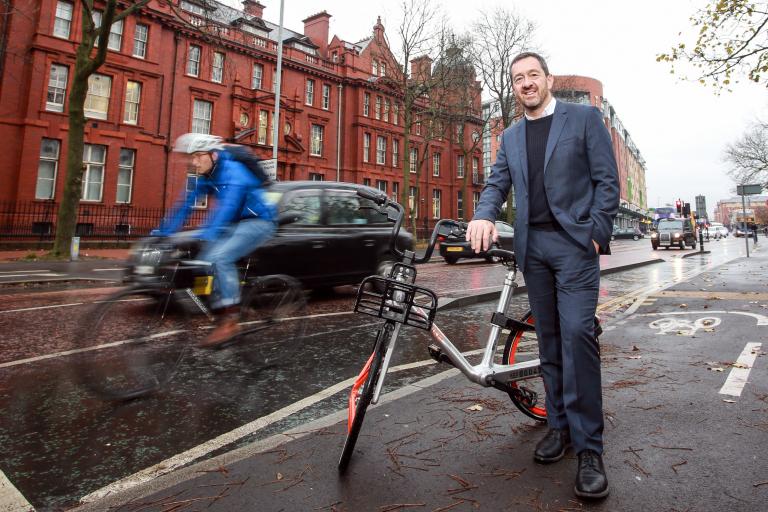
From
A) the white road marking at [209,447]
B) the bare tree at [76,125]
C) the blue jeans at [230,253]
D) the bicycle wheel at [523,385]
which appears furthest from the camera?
the bare tree at [76,125]

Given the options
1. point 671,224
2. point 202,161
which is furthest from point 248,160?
point 671,224

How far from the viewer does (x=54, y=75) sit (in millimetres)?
22844

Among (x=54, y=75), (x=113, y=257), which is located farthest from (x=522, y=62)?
(x=54, y=75)

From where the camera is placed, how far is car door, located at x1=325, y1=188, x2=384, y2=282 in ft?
25.4

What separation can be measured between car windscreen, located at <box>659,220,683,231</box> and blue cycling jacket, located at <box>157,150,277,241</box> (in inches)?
1281

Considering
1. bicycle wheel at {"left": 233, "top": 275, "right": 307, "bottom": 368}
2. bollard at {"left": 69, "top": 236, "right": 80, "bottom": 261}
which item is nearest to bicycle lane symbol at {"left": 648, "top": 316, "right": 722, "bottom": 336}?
bicycle wheel at {"left": 233, "top": 275, "right": 307, "bottom": 368}

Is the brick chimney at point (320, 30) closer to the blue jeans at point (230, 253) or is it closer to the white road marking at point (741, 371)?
the blue jeans at point (230, 253)

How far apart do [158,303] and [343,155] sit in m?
33.8

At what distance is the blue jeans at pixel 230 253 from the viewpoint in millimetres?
3883

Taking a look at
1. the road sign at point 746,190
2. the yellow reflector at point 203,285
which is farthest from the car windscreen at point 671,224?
the yellow reflector at point 203,285

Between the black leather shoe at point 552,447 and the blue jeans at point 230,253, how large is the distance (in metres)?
2.73

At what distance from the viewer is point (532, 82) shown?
2.53 meters

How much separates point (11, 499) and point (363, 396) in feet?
5.44

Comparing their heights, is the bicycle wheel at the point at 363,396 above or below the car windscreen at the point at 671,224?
below
